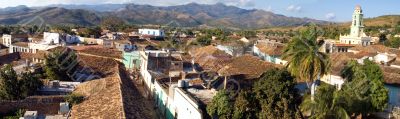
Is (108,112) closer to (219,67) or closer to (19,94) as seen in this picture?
(19,94)

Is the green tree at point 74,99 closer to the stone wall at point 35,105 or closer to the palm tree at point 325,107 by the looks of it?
the stone wall at point 35,105

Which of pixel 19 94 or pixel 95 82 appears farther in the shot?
pixel 95 82

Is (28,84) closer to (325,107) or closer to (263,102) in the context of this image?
(263,102)

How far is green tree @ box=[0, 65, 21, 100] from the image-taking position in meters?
22.2

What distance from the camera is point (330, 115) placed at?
60.3 feet

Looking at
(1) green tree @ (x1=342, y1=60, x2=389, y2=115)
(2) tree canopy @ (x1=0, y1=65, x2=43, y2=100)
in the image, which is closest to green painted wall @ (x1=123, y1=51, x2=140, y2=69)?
(2) tree canopy @ (x1=0, y1=65, x2=43, y2=100)

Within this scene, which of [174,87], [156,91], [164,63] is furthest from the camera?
[164,63]

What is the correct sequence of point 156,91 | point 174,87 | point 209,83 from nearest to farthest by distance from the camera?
point 174,87
point 209,83
point 156,91

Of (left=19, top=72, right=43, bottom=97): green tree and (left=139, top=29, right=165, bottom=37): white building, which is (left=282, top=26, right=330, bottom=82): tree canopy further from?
(left=139, top=29, right=165, bottom=37): white building

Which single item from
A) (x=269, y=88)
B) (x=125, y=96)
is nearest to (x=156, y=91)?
(x=125, y=96)

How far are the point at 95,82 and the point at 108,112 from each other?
268 inches

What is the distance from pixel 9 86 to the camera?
2236 cm

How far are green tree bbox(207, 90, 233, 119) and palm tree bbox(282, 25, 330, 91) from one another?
579cm

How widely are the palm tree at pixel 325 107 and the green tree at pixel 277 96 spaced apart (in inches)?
22.4
